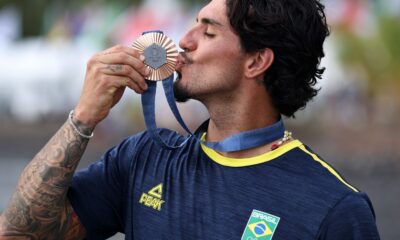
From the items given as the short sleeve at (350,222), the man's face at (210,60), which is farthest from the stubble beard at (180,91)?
the short sleeve at (350,222)

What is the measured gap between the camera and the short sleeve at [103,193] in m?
3.19

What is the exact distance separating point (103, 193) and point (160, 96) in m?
21.4

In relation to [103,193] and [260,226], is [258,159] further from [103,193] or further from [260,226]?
[103,193]

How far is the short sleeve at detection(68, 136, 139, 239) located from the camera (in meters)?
3.19

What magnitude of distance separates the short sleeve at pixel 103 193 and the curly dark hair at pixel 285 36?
0.60 metres

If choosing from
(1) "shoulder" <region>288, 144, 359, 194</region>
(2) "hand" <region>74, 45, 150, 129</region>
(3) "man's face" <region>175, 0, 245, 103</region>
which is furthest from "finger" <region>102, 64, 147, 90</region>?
(1) "shoulder" <region>288, 144, 359, 194</region>

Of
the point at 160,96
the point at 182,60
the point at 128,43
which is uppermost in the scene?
the point at 128,43

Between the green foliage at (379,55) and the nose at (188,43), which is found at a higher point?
the green foliage at (379,55)

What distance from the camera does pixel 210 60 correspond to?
3.15 metres

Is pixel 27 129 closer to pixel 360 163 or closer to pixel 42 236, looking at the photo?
pixel 360 163

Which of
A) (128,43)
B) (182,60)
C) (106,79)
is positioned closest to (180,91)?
(182,60)

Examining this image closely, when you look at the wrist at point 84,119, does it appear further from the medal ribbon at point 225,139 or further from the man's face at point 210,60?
the man's face at point 210,60

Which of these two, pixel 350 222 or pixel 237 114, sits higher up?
pixel 237 114

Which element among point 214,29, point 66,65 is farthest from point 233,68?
point 66,65
